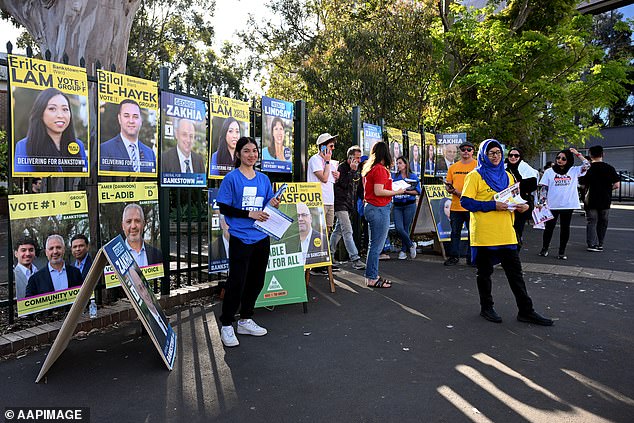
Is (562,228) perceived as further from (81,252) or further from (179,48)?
(179,48)

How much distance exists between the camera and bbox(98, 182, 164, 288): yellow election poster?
4.81 metres

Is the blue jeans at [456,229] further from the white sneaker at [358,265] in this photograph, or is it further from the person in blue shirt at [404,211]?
the white sneaker at [358,265]

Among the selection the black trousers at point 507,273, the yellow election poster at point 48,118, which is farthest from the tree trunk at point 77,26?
the black trousers at point 507,273

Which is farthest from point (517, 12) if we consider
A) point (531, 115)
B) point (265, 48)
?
point (265, 48)

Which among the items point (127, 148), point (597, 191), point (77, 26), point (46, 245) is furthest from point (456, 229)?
point (77, 26)

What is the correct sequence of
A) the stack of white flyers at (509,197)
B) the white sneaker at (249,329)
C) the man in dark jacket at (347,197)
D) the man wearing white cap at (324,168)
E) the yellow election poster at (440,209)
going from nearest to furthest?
the white sneaker at (249,329)
the stack of white flyers at (509,197)
the man wearing white cap at (324,168)
the man in dark jacket at (347,197)
the yellow election poster at (440,209)

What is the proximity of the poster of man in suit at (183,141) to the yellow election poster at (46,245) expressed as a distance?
108 cm

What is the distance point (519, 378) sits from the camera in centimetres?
357

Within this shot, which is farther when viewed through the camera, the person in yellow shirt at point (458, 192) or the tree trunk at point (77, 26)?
the person in yellow shirt at point (458, 192)

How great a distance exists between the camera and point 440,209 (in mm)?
9094

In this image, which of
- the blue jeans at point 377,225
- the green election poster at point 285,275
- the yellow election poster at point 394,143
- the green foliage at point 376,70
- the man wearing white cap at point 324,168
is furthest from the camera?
the green foliage at point 376,70

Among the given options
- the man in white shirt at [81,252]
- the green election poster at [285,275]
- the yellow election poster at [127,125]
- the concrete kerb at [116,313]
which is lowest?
the concrete kerb at [116,313]

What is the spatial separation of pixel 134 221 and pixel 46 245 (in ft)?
3.01

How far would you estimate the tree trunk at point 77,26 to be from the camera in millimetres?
5477
